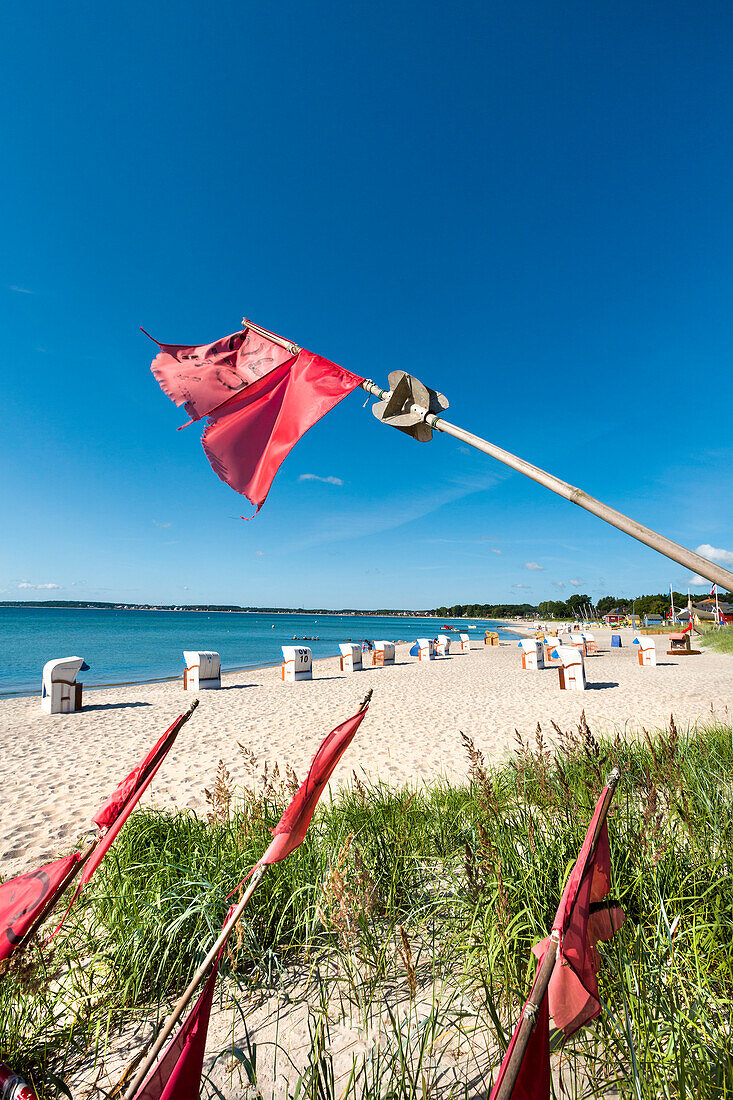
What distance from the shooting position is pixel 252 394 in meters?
2.81

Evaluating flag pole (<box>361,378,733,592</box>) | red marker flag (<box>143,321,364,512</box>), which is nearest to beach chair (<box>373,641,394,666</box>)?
red marker flag (<box>143,321,364,512</box>)

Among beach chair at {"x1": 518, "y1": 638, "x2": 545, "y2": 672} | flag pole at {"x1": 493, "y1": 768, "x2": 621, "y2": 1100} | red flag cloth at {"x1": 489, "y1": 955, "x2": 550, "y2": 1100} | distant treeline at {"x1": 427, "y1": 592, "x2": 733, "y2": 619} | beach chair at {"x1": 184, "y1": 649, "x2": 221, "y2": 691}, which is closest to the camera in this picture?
flag pole at {"x1": 493, "y1": 768, "x2": 621, "y2": 1100}

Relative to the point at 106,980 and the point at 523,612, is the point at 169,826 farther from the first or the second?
the point at 523,612

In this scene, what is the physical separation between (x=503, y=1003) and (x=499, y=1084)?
69.9 inches

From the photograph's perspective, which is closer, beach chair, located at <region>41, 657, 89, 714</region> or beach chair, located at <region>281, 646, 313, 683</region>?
beach chair, located at <region>41, 657, 89, 714</region>

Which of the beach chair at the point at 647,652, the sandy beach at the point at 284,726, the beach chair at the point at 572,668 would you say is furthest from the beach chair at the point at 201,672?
the beach chair at the point at 647,652

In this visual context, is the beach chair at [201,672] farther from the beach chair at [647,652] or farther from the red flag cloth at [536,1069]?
the beach chair at [647,652]

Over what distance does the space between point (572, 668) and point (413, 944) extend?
1248 centimetres

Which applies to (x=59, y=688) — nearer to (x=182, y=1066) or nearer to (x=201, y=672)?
(x=201, y=672)

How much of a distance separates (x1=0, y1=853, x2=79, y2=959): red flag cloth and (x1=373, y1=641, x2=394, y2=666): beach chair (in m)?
21.9

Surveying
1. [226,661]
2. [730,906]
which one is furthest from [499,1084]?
[226,661]

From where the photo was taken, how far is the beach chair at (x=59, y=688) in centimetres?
1178

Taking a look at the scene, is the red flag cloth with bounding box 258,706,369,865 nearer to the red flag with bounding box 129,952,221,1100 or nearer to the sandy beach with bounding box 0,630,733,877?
the red flag with bounding box 129,952,221,1100

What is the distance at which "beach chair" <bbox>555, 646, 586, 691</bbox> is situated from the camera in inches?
537
